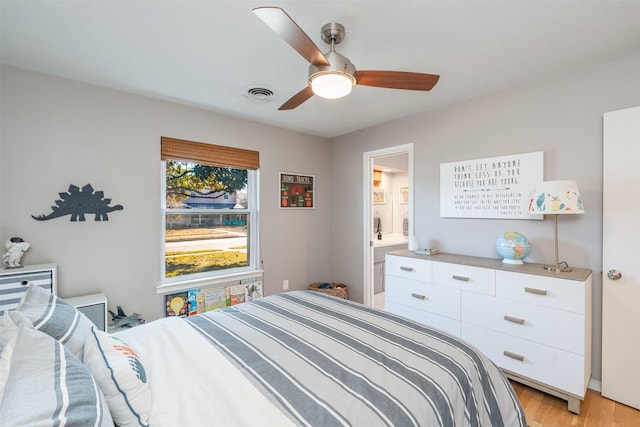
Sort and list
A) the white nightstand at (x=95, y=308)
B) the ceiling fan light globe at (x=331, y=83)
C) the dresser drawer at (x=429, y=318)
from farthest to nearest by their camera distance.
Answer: the dresser drawer at (x=429, y=318) < the white nightstand at (x=95, y=308) < the ceiling fan light globe at (x=331, y=83)

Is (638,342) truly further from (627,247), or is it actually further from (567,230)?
(567,230)

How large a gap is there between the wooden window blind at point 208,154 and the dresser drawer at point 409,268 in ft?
6.31

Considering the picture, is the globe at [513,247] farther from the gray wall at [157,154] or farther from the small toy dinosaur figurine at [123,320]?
the small toy dinosaur figurine at [123,320]

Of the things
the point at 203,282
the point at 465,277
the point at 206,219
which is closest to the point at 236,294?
the point at 203,282

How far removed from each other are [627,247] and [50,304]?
10.8ft

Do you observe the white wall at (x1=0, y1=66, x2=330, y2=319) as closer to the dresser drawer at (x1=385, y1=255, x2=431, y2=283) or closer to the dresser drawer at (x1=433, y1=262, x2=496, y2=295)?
the dresser drawer at (x1=385, y1=255, x2=431, y2=283)

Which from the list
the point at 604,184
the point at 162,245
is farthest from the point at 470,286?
the point at 162,245

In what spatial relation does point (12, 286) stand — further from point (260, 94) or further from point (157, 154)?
point (260, 94)

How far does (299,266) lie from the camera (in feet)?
12.6

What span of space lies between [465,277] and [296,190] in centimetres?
227

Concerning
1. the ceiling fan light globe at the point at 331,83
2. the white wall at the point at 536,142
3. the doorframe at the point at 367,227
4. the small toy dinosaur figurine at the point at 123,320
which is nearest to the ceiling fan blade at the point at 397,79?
the ceiling fan light globe at the point at 331,83

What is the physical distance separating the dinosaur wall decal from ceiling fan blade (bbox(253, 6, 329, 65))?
2176mm

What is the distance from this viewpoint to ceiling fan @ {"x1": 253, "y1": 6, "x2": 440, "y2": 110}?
4.04 ft

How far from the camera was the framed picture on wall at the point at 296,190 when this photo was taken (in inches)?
145
